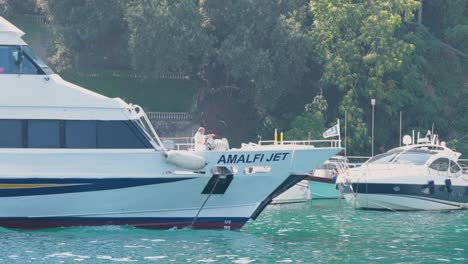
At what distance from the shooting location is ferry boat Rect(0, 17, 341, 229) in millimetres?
27391

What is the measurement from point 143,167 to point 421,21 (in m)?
33.9

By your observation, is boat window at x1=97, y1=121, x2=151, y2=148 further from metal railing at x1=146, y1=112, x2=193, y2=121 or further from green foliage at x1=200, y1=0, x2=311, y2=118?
metal railing at x1=146, y1=112, x2=193, y2=121

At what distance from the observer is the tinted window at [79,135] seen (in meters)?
27.8

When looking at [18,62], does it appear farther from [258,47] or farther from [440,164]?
[258,47]

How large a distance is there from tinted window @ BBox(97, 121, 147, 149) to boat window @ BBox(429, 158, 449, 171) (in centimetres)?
1399

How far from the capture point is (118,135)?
91.8 ft

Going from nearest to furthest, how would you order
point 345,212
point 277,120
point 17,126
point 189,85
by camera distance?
point 17,126 → point 345,212 → point 277,120 → point 189,85

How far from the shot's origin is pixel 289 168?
28.9 meters

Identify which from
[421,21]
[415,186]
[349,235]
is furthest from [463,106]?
[349,235]

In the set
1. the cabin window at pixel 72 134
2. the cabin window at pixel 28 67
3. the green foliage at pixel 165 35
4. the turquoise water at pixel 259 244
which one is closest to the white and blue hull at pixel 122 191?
the cabin window at pixel 72 134

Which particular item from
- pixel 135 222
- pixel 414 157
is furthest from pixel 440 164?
pixel 135 222

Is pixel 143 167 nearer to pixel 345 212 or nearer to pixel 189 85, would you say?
pixel 345 212

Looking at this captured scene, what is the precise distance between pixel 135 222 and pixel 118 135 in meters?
2.40

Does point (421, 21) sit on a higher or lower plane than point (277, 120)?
higher
